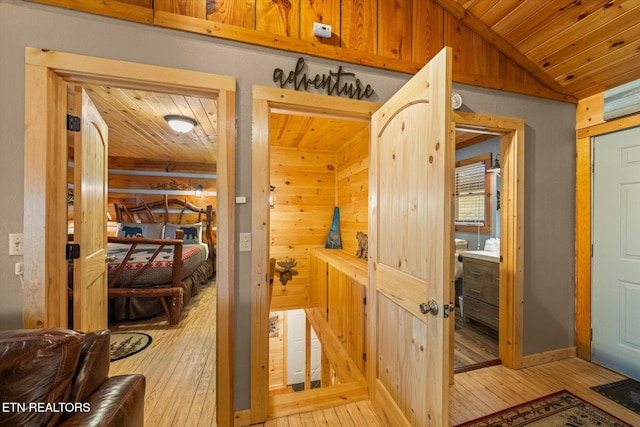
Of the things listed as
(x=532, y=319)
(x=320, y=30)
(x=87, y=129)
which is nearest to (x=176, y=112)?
(x=87, y=129)

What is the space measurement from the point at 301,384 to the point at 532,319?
3.95 metres

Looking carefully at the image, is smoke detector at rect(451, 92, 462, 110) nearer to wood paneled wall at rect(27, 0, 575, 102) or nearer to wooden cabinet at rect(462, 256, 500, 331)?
wood paneled wall at rect(27, 0, 575, 102)

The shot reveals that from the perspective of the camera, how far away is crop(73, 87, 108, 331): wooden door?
1.58 metres

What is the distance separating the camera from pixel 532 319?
2295mm

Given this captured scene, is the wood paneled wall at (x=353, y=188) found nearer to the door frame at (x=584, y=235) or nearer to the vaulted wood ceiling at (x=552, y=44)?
the vaulted wood ceiling at (x=552, y=44)

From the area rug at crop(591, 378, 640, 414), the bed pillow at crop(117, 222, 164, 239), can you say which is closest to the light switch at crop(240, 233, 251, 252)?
the area rug at crop(591, 378, 640, 414)

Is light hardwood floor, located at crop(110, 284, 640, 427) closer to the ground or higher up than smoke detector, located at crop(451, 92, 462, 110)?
closer to the ground

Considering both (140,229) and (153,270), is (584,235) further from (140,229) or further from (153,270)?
(140,229)

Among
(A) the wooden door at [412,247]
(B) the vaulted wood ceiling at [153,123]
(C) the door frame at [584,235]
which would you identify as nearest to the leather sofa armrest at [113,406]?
(A) the wooden door at [412,247]

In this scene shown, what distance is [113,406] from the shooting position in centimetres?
92

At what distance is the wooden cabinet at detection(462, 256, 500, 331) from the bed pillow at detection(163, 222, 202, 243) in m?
4.86

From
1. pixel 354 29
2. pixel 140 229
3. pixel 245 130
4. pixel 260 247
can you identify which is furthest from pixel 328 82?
pixel 140 229

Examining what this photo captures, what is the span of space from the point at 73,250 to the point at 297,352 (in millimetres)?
4076

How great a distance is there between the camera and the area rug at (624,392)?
5.91ft
